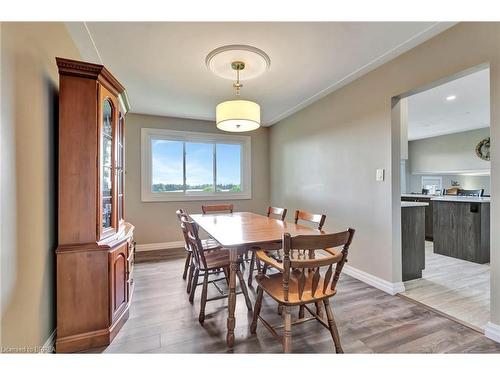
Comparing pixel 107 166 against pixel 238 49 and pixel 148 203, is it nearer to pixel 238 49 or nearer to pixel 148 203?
pixel 238 49

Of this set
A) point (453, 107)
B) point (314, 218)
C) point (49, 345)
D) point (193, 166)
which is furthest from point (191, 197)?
point (453, 107)

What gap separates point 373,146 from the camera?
2.59 metres

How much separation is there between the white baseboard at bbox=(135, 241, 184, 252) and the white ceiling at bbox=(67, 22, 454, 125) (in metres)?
2.45

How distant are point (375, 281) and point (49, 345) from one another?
2856mm

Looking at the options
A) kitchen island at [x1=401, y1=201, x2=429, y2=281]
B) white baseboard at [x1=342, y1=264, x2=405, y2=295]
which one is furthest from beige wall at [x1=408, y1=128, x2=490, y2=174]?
white baseboard at [x1=342, y1=264, x2=405, y2=295]

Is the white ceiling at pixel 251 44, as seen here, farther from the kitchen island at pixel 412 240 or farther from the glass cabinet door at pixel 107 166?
the kitchen island at pixel 412 240

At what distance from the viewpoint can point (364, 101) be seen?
2695mm

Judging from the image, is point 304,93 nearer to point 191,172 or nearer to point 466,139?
point 191,172

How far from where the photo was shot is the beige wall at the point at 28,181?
113 cm

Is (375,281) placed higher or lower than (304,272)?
lower

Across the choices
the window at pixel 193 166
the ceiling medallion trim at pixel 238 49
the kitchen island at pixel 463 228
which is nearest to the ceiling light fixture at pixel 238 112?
the ceiling medallion trim at pixel 238 49

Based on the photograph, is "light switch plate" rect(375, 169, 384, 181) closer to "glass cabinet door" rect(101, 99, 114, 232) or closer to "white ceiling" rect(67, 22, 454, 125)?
"white ceiling" rect(67, 22, 454, 125)
